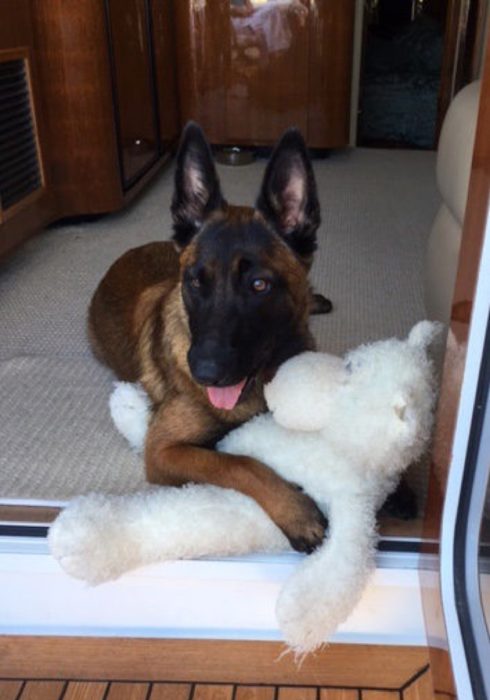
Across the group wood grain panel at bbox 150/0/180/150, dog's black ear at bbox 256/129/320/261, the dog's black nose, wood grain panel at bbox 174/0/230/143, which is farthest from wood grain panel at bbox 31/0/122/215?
the dog's black nose

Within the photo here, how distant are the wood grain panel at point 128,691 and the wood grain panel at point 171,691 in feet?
0.05

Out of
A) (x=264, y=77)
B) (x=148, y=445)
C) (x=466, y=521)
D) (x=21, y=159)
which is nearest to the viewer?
(x=466, y=521)

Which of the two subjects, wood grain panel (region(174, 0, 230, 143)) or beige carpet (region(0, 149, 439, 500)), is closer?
beige carpet (region(0, 149, 439, 500))

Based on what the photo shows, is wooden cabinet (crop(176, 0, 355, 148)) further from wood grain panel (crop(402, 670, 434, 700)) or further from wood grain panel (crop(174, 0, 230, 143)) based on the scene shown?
wood grain panel (crop(402, 670, 434, 700))

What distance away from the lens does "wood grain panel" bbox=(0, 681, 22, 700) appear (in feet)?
4.15

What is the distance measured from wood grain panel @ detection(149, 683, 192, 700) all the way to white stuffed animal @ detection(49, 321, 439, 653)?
0.27 meters

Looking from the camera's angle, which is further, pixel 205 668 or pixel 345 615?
pixel 205 668

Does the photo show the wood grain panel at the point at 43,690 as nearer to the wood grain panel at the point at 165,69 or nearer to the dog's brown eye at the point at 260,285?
the dog's brown eye at the point at 260,285

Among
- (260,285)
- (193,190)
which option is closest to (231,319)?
(260,285)

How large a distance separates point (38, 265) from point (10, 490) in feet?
4.94

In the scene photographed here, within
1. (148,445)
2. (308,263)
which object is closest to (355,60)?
(308,263)

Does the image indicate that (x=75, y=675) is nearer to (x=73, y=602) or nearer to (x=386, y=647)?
(x=73, y=602)


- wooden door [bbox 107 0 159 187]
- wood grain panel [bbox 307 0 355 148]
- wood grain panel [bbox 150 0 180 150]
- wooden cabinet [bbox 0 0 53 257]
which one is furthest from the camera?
wood grain panel [bbox 307 0 355 148]

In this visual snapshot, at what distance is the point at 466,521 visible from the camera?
99 cm
